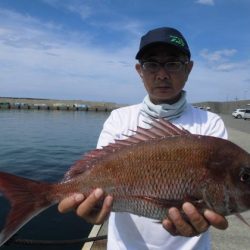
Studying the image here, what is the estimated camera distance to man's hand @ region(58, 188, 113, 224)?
2693mm

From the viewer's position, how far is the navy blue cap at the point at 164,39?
10.6ft

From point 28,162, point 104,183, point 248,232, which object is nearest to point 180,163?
point 104,183

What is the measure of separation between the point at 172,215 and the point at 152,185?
229 mm

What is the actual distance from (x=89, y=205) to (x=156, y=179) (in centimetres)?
50

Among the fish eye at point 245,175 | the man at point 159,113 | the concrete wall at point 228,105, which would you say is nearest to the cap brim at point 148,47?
the man at point 159,113

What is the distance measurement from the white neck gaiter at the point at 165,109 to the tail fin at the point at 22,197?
1.10m

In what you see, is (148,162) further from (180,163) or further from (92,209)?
(92,209)

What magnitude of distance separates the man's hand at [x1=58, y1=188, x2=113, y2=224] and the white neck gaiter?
91 cm

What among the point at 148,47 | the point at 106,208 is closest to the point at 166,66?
the point at 148,47

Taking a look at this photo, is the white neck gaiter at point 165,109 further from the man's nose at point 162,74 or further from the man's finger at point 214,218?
the man's finger at point 214,218

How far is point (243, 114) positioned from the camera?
64750mm

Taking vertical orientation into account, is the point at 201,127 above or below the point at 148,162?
above

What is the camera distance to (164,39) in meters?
3.23

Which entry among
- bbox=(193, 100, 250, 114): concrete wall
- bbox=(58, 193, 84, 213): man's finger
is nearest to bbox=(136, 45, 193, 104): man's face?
bbox=(58, 193, 84, 213): man's finger
